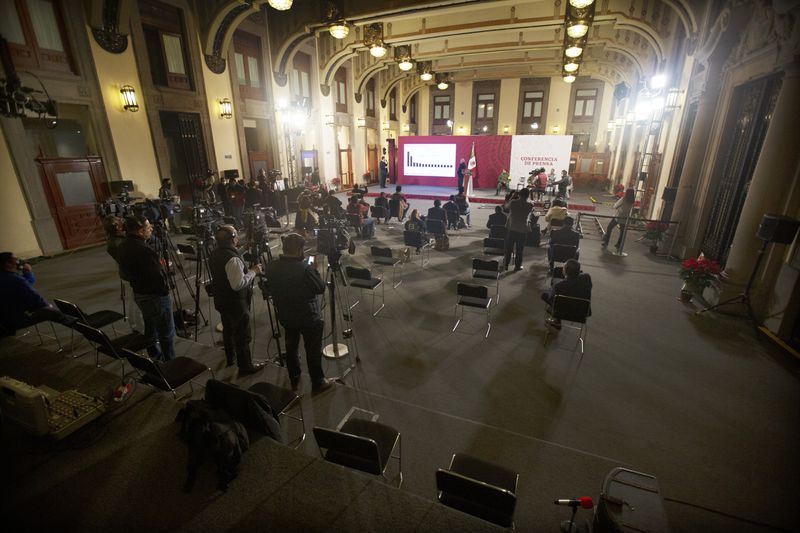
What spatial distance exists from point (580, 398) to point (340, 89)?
18.0 meters

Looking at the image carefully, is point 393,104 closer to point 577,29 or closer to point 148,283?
point 577,29

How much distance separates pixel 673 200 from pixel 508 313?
6.26 meters

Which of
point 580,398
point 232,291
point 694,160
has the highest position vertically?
point 694,160

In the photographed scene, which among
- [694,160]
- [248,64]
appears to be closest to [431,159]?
[248,64]

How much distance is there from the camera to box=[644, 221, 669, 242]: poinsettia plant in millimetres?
8349

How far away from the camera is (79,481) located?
7.61ft

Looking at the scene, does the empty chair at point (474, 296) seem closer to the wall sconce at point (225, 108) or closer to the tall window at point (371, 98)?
the wall sconce at point (225, 108)

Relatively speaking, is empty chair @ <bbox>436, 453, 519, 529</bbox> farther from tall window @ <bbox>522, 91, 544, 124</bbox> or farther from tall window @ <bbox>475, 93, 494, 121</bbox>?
tall window @ <bbox>475, 93, 494, 121</bbox>

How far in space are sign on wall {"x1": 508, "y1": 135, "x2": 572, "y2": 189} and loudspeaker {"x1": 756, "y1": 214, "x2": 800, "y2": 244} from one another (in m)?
11.6

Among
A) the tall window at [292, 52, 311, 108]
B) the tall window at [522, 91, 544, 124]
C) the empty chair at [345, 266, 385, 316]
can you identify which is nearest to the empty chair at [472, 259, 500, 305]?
the empty chair at [345, 266, 385, 316]

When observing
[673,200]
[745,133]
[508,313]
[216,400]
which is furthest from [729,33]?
[216,400]

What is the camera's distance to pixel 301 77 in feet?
49.9

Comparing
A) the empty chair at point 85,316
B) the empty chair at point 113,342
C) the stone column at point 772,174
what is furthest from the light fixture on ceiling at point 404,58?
the empty chair at point 113,342

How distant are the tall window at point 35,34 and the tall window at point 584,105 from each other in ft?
79.6
